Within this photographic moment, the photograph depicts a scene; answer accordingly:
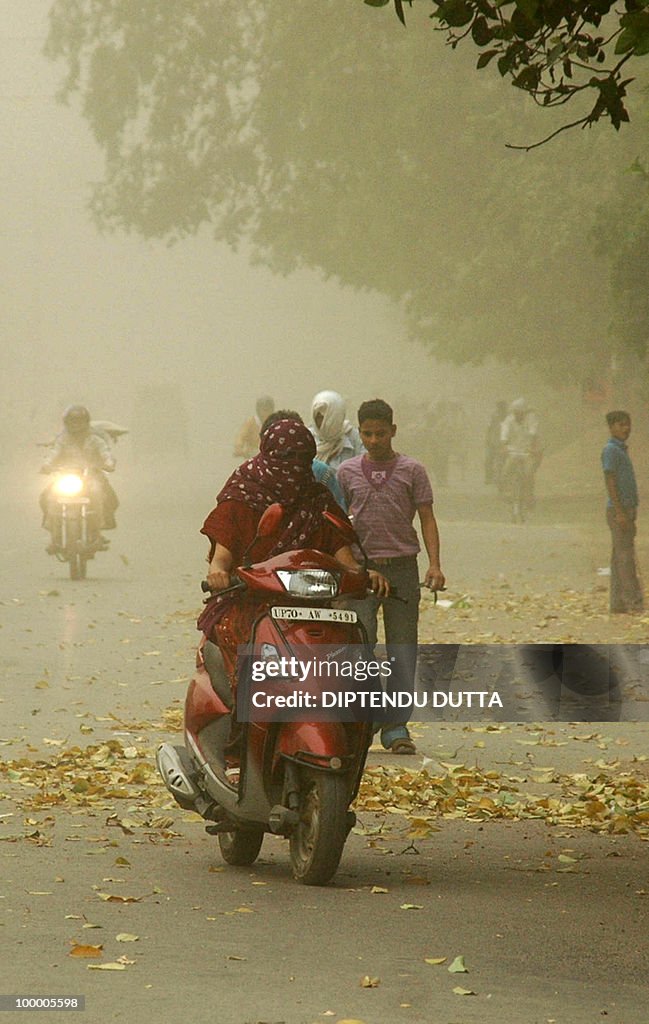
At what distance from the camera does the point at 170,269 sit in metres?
163

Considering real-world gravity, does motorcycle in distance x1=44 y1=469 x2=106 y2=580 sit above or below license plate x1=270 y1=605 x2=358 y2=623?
below

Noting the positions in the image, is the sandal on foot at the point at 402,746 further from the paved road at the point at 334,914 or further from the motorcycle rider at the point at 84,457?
the motorcycle rider at the point at 84,457

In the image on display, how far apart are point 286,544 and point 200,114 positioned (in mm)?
37571

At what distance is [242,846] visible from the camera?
7629mm

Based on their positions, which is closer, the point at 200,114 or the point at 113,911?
the point at 113,911

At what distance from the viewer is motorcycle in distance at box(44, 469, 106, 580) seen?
21.2 meters

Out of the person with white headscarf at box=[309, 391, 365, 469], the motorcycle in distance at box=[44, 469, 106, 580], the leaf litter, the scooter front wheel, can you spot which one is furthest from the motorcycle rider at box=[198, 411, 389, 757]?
the motorcycle in distance at box=[44, 469, 106, 580]

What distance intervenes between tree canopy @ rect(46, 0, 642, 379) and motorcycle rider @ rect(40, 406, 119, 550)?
14.9 m

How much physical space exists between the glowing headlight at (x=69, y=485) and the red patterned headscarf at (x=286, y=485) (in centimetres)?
1379

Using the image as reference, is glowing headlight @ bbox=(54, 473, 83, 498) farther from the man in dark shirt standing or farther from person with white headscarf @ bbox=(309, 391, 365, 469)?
person with white headscarf @ bbox=(309, 391, 365, 469)

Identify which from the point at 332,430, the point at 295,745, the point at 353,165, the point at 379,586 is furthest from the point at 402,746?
the point at 353,165

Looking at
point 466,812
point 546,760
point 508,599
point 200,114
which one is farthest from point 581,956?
point 200,114

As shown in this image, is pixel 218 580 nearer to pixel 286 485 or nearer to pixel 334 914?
pixel 286 485

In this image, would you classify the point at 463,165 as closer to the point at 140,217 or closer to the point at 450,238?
the point at 450,238
